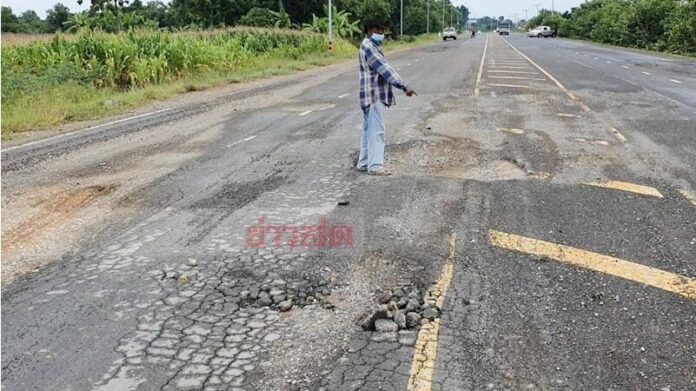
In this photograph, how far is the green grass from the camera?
526 inches

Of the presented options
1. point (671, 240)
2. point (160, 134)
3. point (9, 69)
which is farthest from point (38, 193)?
point (9, 69)

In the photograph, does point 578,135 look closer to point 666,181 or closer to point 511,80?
point 666,181

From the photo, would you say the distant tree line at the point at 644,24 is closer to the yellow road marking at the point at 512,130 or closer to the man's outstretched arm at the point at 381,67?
the yellow road marking at the point at 512,130

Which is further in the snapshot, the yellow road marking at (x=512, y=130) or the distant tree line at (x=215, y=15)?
the distant tree line at (x=215, y=15)

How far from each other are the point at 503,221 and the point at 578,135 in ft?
15.5

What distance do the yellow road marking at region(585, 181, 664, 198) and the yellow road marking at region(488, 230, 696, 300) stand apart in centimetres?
203

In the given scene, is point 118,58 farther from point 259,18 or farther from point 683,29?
point 683,29

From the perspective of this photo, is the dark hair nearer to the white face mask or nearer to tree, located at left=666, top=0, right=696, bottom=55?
the white face mask

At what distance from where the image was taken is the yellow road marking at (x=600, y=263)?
425 cm

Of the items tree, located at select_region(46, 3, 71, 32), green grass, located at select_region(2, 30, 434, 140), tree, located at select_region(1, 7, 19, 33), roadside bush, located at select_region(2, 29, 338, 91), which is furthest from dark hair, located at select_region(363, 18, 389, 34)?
tree, located at select_region(46, 3, 71, 32)

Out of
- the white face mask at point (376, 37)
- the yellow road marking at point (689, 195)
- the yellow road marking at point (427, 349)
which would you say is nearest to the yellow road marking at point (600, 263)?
the yellow road marking at point (427, 349)

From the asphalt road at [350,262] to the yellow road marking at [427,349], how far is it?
0.5 inches

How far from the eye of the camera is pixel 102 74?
17.3 meters

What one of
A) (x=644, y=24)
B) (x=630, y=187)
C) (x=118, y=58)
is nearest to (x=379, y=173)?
(x=630, y=187)
